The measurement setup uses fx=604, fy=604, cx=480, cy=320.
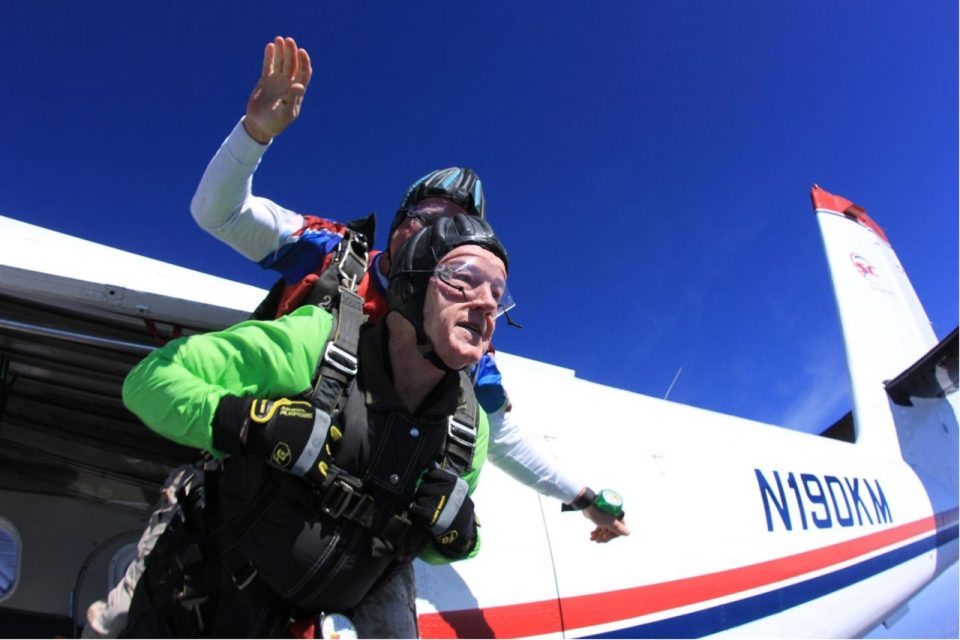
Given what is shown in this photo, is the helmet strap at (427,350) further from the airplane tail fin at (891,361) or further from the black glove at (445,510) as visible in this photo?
the airplane tail fin at (891,361)

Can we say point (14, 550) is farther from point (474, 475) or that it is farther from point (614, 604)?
point (614, 604)

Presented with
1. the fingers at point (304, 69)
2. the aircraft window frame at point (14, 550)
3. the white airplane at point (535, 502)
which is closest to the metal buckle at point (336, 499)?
the white airplane at point (535, 502)

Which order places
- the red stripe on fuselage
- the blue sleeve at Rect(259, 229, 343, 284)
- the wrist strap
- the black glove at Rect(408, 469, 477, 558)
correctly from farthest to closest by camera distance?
the wrist strap → the red stripe on fuselage → the blue sleeve at Rect(259, 229, 343, 284) → the black glove at Rect(408, 469, 477, 558)

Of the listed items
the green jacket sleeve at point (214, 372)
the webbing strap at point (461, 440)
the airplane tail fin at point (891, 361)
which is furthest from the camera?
the airplane tail fin at point (891, 361)

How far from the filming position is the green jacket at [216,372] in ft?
4.66

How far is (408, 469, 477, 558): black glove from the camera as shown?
1682 millimetres

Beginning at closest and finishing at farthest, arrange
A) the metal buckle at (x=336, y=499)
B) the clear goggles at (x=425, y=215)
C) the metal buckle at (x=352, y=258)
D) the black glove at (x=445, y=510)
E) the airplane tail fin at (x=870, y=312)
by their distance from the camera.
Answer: the metal buckle at (x=336, y=499)
the black glove at (x=445, y=510)
the metal buckle at (x=352, y=258)
the clear goggles at (x=425, y=215)
the airplane tail fin at (x=870, y=312)

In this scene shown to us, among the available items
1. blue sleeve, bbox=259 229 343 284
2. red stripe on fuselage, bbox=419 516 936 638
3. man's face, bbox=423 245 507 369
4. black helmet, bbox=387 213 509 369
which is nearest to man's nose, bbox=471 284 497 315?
man's face, bbox=423 245 507 369

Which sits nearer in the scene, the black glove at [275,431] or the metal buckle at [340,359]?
the black glove at [275,431]

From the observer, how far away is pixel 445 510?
5.57ft

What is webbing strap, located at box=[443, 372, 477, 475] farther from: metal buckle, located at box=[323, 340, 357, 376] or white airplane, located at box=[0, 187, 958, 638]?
white airplane, located at box=[0, 187, 958, 638]

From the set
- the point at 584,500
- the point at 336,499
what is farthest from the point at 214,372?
the point at 584,500

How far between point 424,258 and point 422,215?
0.53 meters

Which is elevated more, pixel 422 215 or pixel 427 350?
pixel 422 215
